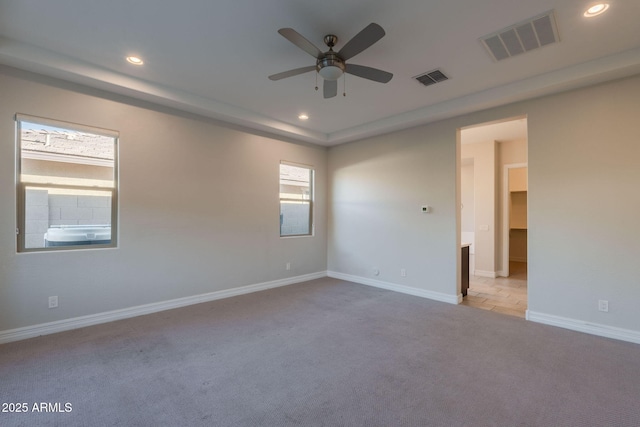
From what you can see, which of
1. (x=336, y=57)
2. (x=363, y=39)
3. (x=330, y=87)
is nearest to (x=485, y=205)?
(x=330, y=87)

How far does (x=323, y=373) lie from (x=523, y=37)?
134 inches

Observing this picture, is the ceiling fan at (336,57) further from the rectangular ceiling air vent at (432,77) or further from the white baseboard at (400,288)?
the white baseboard at (400,288)

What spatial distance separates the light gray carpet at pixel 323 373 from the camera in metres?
1.90

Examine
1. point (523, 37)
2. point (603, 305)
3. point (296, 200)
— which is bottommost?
point (603, 305)

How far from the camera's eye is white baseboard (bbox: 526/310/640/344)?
9.86 ft

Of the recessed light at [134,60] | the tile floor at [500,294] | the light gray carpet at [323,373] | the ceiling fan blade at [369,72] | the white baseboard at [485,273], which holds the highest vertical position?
the recessed light at [134,60]

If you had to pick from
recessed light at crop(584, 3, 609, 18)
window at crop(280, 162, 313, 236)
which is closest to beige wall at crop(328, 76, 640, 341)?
recessed light at crop(584, 3, 609, 18)

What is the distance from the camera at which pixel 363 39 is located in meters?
2.19

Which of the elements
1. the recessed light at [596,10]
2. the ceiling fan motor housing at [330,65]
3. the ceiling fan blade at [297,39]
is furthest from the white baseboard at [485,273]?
the ceiling fan blade at [297,39]

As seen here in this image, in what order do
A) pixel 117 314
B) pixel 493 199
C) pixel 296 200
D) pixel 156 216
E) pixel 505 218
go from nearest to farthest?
pixel 117 314
pixel 156 216
pixel 296 200
pixel 493 199
pixel 505 218

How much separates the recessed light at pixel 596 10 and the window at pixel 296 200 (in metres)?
4.22

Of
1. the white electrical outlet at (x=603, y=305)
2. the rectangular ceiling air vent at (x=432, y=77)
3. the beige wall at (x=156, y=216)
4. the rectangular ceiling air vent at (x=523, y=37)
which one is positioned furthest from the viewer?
the rectangular ceiling air vent at (x=432, y=77)

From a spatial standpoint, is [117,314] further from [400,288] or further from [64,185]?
[400,288]

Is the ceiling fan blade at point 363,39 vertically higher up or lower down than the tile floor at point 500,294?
higher up
